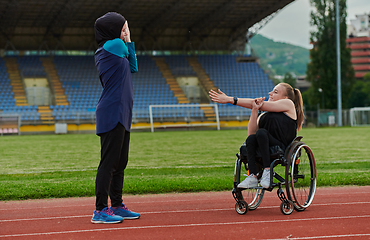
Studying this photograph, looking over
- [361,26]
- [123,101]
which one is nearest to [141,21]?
[123,101]

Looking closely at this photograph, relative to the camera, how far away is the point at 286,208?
472cm

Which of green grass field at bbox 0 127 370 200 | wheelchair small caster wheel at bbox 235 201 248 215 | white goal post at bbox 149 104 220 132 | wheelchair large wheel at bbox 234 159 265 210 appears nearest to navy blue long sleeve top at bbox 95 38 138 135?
wheelchair large wheel at bbox 234 159 265 210

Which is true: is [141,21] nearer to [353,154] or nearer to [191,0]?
[191,0]

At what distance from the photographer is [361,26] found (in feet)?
444

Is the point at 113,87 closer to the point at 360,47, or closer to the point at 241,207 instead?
the point at 241,207

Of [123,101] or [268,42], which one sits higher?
[268,42]

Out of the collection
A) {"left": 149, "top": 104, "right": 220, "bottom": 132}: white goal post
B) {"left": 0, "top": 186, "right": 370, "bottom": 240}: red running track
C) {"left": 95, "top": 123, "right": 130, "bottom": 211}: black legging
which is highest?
{"left": 149, "top": 104, "right": 220, "bottom": 132}: white goal post

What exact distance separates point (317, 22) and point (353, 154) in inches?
1331

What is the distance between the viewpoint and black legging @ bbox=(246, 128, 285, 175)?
4.60m

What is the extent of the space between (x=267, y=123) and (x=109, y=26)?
1.91 m

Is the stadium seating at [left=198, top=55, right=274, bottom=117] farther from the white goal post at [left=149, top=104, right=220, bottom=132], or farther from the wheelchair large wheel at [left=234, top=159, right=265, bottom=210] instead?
the wheelchair large wheel at [left=234, top=159, right=265, bottom=210]

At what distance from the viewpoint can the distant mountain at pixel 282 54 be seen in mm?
159750

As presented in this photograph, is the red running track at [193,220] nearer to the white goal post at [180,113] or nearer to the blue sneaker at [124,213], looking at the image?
the blue sneaker at [124,213]

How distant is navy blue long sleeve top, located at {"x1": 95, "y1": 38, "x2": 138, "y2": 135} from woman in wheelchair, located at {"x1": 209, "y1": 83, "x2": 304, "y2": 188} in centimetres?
88
